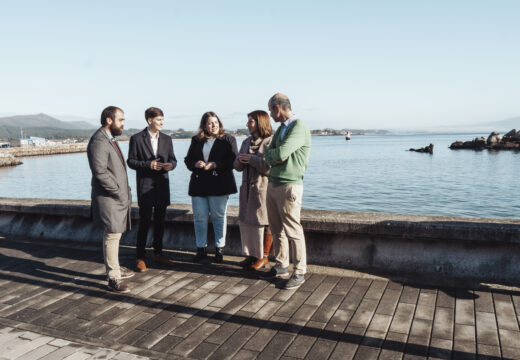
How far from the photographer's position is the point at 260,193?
4992mm

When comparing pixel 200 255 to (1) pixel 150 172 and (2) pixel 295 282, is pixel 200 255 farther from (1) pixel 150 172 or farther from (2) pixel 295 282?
(2) pixel 295 282

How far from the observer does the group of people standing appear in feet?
14.7

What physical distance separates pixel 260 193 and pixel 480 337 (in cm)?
266

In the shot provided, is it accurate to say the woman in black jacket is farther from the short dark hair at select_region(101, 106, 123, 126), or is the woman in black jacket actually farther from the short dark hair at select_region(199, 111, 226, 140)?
the short dark hair at select_region(101, 106, 123, 126)

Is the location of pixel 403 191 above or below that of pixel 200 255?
below

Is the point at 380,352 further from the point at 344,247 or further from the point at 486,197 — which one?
the point at 486,197

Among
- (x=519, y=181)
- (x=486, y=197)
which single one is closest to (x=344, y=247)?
(x=486, y=197)

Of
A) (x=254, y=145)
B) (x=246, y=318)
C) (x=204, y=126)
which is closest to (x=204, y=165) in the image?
(x=204, y=126)

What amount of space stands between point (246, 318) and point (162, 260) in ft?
6.52

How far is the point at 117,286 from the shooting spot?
4488mm

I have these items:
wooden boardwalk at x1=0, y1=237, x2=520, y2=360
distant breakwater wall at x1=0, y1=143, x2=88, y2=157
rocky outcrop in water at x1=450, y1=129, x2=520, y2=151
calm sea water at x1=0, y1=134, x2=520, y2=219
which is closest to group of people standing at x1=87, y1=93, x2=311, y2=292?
wooden boardwalk at x1=0, y1=237, x2=520, y2=360

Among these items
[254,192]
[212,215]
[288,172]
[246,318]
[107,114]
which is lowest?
[246,318]

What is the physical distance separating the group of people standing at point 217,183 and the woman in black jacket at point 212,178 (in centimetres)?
1

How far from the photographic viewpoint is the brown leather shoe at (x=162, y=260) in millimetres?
5332
